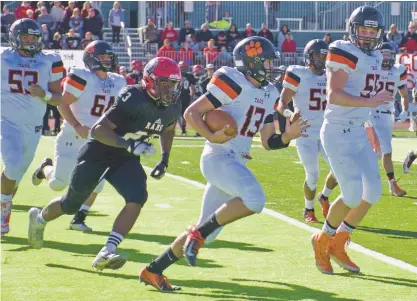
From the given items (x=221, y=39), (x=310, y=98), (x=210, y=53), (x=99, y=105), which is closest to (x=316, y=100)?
(x=310, y=98)

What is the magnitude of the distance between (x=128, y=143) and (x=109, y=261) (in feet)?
2.50

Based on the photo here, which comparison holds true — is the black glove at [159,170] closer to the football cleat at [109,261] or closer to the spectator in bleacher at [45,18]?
the football cleat at [109,261]

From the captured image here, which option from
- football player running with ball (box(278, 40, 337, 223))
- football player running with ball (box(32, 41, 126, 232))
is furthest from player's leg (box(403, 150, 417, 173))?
football player running with ball (box(32, 41, 126, 232))

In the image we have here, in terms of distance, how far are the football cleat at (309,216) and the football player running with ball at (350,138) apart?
211 centimetres

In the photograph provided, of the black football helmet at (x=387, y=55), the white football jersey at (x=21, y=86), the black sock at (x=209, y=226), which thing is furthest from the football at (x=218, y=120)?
the black football helmet at (x=387, y=55)

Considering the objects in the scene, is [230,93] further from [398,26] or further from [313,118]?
[398,26]

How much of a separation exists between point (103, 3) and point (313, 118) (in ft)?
71.6

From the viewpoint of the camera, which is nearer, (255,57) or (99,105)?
(255,57)

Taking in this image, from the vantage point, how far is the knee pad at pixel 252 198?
5.82 meters

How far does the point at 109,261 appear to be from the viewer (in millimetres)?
6090

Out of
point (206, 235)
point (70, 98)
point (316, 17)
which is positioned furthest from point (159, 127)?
point (316, 17)

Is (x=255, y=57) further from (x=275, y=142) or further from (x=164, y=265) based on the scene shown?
(x=164, y=265)

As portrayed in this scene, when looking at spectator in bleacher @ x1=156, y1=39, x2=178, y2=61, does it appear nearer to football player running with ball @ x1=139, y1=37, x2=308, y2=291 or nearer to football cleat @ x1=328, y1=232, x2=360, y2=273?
football cleat @ x1=328, y1=232, x2=360, y2=273

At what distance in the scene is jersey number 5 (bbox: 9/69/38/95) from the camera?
8.08 metres
